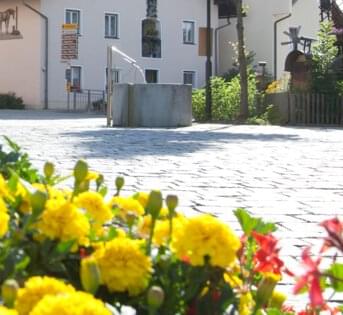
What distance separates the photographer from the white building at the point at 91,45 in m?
42.0

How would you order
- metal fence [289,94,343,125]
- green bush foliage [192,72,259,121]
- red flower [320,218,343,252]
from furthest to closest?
green bush foliage [192,72,259,121] → metal fence [289,94,343,125] → red flower [320,218,343,252]

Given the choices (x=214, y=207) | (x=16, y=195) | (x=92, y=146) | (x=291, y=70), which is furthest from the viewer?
(x=291, y=70)

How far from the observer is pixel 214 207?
6141 mm

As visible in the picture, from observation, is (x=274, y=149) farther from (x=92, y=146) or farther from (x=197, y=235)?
(x=197, y=235)

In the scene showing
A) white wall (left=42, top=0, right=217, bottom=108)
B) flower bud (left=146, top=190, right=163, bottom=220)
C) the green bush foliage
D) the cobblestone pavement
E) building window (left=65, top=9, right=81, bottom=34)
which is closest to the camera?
flower bud (left=146, top=190, right=163, bottom=220)

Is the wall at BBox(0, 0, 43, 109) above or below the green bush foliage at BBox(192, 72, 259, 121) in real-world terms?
above

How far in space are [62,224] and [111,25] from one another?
43.5m

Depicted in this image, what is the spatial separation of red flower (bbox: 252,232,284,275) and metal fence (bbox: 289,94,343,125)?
885 inches

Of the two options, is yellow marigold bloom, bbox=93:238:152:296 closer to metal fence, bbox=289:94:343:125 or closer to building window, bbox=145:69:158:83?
metal fence, bbox=289:94:343:125

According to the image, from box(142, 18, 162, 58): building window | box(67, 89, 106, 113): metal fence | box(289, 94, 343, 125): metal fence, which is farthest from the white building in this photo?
box(289, 94, 343, 125): metal fence

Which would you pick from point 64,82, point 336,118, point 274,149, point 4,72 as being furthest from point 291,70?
point 4,72

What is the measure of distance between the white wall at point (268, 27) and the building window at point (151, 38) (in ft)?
14.3

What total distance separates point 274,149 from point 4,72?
109ft

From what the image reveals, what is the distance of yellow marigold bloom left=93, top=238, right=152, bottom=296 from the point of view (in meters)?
1.34
